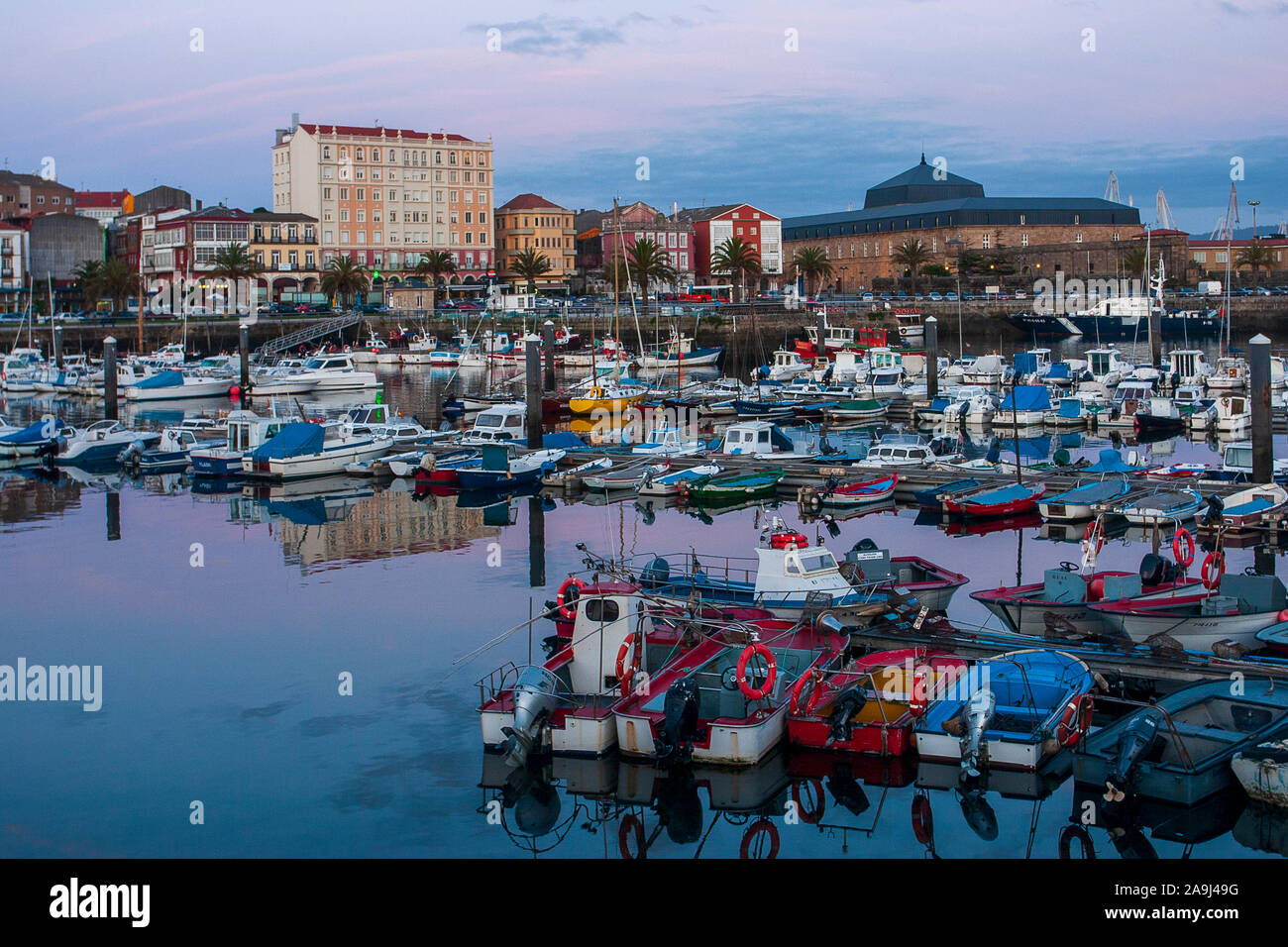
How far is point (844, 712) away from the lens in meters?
18.8

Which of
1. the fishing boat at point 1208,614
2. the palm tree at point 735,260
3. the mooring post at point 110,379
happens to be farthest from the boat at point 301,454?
the palm tree at point 735,260

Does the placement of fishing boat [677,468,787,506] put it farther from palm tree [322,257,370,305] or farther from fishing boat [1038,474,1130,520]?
palm tree [322,257,370,305]

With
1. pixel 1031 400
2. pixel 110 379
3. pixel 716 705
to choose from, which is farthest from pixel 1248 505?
pixel 110 379

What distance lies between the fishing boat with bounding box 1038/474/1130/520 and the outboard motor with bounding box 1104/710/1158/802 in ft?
62.2

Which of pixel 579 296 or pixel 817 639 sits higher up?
pixel 579 296

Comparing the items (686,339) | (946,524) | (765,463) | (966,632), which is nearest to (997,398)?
(765,463)

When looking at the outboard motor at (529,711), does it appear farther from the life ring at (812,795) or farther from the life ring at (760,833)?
the life ring at (812,795)

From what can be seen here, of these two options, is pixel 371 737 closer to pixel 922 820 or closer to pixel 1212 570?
pixel 922 820

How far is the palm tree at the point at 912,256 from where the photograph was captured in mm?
137875

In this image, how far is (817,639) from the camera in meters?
21.7

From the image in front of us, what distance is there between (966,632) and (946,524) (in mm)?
14579

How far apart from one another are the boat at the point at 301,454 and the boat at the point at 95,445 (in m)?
7.28

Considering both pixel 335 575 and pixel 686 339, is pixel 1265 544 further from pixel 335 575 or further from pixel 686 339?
pixel 686 339

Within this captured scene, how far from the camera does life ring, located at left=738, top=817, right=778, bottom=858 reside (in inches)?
646
